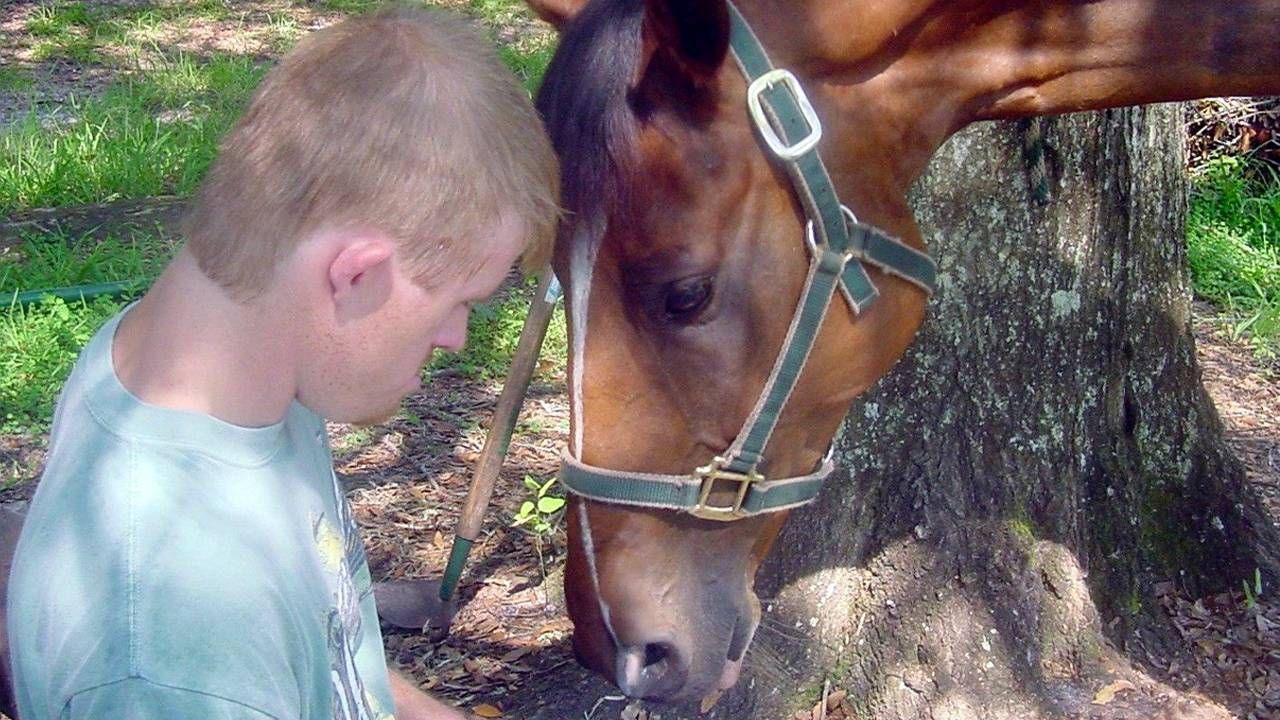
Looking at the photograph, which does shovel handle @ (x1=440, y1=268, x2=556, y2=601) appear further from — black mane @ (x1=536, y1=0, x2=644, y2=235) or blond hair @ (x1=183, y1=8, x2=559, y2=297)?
blond hair @ (x1=183, y1=8, x2=559, y2=297)

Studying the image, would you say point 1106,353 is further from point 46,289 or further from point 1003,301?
point 46,289

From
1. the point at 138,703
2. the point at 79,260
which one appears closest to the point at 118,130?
the point at 79,260

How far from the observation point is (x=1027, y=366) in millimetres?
2748

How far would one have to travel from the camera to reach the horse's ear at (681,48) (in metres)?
1.80

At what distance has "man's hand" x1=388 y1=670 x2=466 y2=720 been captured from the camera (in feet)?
5.93

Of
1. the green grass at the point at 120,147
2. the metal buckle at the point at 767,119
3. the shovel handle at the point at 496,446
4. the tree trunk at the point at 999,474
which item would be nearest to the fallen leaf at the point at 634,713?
the tree trunk at the point at 999,474

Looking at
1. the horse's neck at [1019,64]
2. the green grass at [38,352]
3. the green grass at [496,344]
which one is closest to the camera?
the horse's neck at [1019,64]

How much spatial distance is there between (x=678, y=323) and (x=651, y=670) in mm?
592

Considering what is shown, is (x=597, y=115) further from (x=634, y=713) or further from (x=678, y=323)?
(x=634, y=713)

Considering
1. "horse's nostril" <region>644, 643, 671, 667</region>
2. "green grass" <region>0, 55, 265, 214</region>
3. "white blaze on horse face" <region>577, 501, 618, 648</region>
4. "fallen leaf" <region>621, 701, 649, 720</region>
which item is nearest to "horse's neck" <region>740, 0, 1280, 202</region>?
"white blaze on horse face" <region>577, 501, 618, 648</region>

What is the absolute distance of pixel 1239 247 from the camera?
523cm

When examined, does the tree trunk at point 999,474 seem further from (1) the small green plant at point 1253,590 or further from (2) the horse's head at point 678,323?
(2) the horse's head at point 678,323

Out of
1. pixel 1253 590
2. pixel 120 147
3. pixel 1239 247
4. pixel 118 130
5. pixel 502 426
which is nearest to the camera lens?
pixel 502 426

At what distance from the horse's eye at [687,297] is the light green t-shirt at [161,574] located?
724mm
